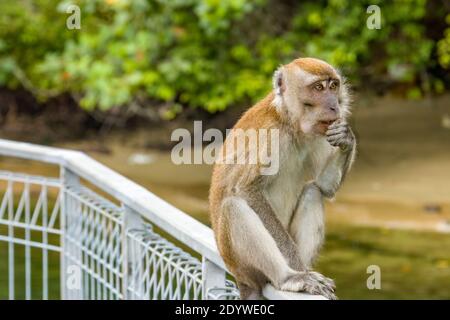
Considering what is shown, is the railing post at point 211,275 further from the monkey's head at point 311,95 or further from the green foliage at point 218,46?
the green foliage at point 218,46

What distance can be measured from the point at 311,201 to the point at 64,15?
11412 millimetres

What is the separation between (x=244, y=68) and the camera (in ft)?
42.7

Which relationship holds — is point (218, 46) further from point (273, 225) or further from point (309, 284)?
point (309, 284)

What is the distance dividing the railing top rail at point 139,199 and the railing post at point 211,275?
44 millimetres

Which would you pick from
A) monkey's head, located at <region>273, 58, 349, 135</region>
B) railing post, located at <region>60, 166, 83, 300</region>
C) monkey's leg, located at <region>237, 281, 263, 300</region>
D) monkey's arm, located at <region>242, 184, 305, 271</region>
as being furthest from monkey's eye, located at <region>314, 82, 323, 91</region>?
railing post, located at <region>60, 166, 83, 300</region>

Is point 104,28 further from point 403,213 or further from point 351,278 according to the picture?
point 351,278

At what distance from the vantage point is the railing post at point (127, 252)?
4348 millimetres

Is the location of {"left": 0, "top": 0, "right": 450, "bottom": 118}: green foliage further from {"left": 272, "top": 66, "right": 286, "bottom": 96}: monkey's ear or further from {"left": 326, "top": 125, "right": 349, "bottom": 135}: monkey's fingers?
{"left": 326, "top": 125, "right": 349, "bottom": 135}: monkey's fingers

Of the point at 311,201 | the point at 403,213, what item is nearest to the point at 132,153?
the point at 403,213

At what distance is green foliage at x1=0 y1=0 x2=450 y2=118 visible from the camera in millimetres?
12469

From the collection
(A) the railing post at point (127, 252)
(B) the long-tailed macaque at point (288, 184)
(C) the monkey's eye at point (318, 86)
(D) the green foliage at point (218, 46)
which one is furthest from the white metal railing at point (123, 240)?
(D) the green foliage at point (218, 46)

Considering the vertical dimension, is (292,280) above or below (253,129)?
below

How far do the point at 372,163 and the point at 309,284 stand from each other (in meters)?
10.0

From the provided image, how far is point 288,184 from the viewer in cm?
427
